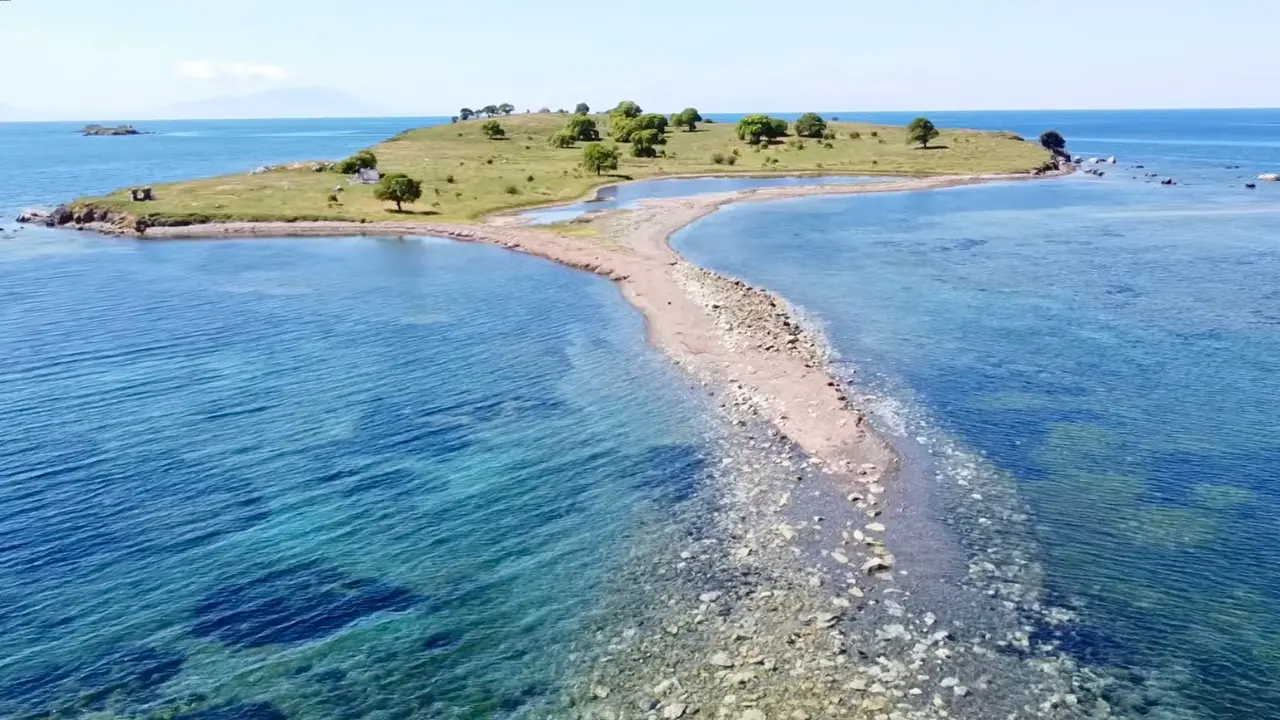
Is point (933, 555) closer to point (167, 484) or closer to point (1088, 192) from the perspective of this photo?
point (167, 484)

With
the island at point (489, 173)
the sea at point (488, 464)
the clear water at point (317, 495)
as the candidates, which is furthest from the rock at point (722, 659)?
the island at point (489, 173)

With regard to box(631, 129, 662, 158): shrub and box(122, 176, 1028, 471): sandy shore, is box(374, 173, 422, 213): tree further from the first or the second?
box(631, 129, 662, 158): shrub

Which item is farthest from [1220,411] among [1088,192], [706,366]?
[1088,192]

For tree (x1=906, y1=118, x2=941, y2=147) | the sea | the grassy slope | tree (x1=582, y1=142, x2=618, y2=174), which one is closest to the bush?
the grassy slope

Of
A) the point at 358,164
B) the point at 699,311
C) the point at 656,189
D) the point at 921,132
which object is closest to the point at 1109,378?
the point at 699,311

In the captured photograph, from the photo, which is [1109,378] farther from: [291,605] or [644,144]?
[644,144]

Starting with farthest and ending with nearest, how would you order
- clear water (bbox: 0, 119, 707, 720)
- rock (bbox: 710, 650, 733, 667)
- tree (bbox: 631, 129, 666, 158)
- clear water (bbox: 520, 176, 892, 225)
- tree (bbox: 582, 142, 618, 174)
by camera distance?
tree (bbox: 631, 129, 666, 158), tree (bbox: 582, 142, 618, 174), clear water (bbox: 520, 176, 892, 225), clear water (bbox: 0, 119, 707, 720), rock (bbox: 710, 650, 733, 667)
